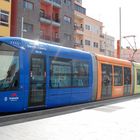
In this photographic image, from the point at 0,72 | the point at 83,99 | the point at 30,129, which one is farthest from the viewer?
the point at 83,99

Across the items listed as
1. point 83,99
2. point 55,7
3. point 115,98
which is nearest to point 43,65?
point 83,99

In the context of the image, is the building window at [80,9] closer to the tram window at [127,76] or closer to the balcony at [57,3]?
the balcony at [57,3]

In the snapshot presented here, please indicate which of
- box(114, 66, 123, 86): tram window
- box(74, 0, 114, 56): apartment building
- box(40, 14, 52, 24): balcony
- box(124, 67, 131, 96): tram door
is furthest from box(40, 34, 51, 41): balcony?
box(114, 66, 123, 86): tram window

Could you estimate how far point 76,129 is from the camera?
34.4ft

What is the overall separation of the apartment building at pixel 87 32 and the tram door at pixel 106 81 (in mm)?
38250

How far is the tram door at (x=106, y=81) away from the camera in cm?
2105

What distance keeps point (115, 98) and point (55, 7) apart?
103 ft

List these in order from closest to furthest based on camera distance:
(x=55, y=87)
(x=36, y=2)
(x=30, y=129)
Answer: (x=30, y=129) < (x=55, y=87) < (x=36, y=2)

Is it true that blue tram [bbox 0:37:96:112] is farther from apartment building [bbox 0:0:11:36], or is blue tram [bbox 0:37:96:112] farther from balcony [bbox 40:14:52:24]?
balcony [bbox 40:14:52:24]

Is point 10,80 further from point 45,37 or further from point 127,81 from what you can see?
point 45,37

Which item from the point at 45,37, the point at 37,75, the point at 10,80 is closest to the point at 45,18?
the point at 45,37

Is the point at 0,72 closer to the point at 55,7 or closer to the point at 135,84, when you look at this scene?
the point at 135,84

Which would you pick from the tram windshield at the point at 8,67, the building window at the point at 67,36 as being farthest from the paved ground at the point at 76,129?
the building window at the point at 67,36

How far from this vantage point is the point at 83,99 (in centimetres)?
1830
